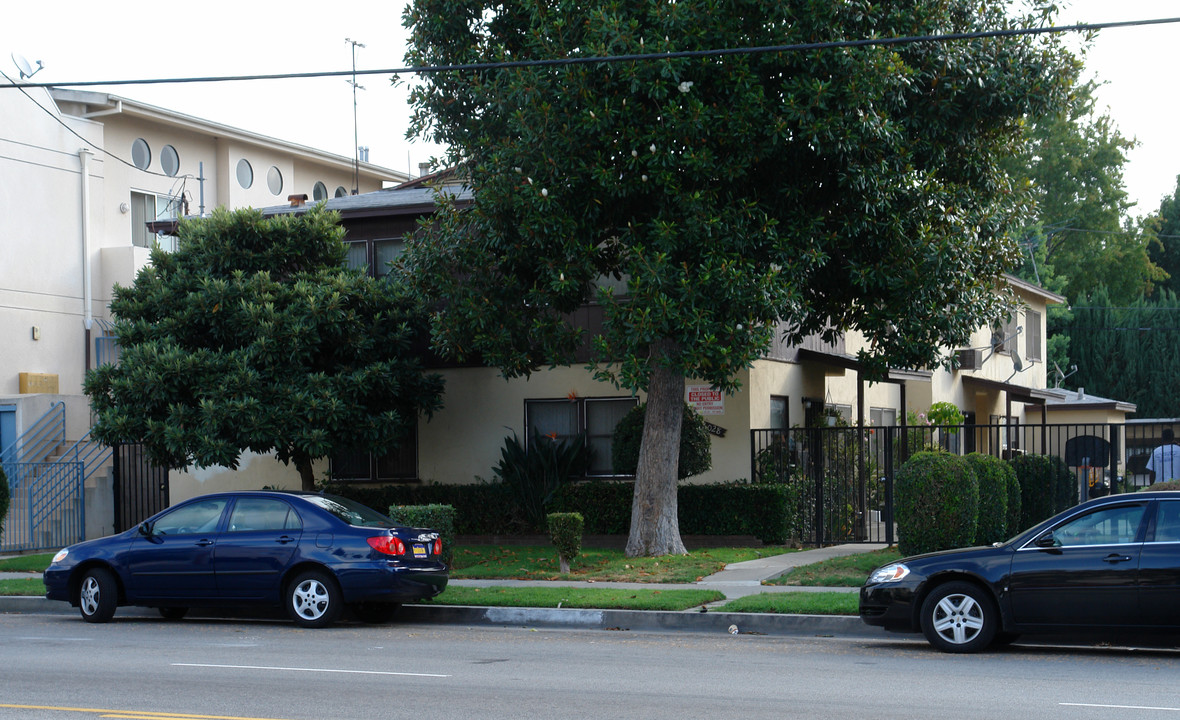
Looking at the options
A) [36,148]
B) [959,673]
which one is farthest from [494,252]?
[36,148]

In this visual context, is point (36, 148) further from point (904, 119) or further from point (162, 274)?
point (904, 119)

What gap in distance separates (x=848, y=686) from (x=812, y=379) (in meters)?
14.8


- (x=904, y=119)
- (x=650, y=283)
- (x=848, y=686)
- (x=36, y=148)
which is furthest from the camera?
(x=36, y=148)

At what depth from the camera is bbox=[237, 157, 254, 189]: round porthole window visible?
3697 centimetres

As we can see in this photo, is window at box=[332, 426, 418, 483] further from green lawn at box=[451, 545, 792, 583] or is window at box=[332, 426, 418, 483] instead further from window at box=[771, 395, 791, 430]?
window at box=[771, 395, 791, 430]

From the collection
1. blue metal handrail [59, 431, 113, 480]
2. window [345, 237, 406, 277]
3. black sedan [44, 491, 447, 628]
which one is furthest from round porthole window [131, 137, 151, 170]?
black sedan [44, 491, 447, 628]

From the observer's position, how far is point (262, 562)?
520 inches

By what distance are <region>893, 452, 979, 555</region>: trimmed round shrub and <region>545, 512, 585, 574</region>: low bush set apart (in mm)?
4219

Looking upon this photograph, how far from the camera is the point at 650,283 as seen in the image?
15.5m

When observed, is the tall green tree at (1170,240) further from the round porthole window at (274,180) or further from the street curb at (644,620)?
the street curb at (644,620)

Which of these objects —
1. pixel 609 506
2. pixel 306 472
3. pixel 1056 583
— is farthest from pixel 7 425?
pixel 1056 583

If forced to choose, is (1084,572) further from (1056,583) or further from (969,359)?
(969,359)

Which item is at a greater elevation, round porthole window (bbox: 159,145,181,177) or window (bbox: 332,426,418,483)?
round porthole window (bbox: 159,145,181,177)

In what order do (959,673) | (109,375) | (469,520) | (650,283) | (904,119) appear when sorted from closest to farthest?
(959,673), (650,283), (904,119), (109,375), (469,520)
